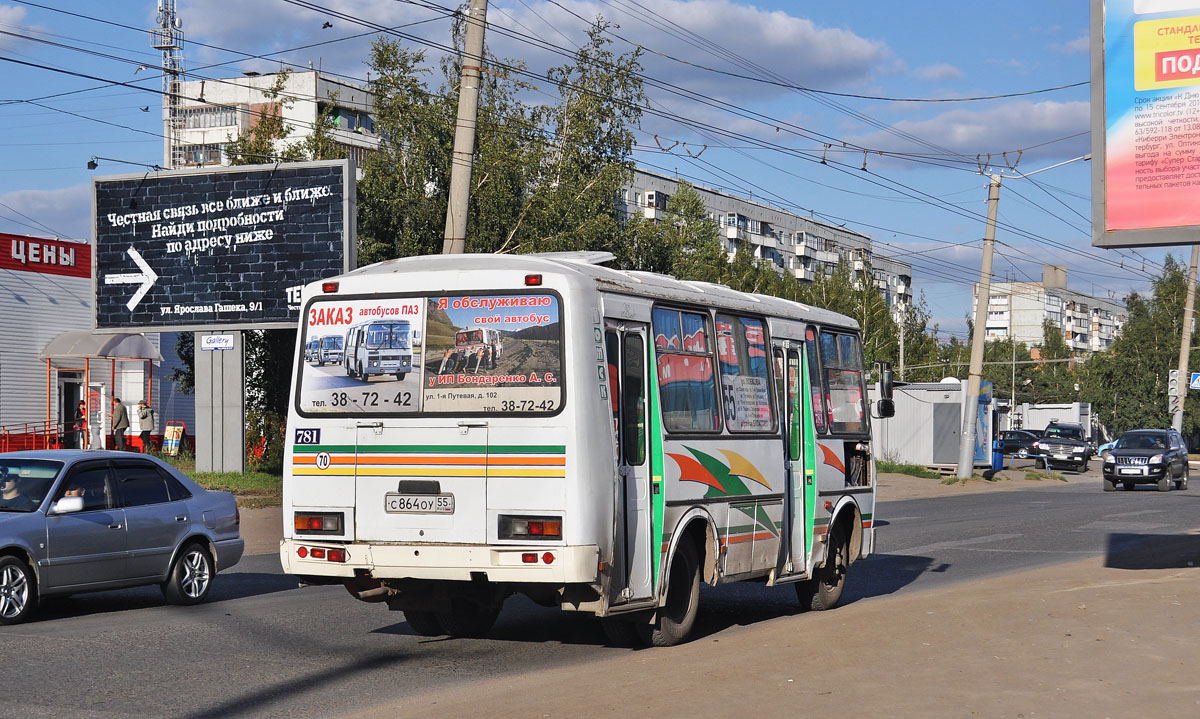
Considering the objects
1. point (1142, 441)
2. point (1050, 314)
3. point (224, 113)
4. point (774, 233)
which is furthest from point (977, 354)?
Answer: point (1050, 314)

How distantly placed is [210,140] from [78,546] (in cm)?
A: 7804

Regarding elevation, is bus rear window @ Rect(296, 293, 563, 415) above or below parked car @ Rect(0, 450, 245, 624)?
above

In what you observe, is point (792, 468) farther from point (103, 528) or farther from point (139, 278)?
point (139, 278)

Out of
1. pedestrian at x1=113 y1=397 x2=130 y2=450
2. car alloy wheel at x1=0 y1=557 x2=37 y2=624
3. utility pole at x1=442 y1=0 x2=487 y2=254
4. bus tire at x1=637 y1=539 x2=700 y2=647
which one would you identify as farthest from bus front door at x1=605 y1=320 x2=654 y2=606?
pedestrian at x1=113 y1=397 x2=130 y2=450

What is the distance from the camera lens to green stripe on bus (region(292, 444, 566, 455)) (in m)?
9.41

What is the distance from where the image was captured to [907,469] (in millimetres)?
47000

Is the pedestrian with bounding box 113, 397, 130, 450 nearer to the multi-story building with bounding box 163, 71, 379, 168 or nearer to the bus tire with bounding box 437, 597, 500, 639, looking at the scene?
the bus tire with bounding box 437, 597, 500, 639

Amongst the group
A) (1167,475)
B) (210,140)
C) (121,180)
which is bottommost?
(1167,475)

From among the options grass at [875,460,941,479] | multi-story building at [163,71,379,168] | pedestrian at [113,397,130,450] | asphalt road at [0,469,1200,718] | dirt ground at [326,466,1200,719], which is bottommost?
grass at [875,460,941,479]

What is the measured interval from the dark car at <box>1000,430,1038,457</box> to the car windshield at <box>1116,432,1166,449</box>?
67.6ft

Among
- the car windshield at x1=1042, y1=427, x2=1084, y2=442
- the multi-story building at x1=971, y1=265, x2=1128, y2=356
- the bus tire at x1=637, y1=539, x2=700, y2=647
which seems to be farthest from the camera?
the multi-story building at x1=971, y1=265, x2=1128, y2=356

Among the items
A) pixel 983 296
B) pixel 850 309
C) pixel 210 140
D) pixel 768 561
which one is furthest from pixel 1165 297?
pixel 768 561

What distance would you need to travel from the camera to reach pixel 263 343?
34656mm

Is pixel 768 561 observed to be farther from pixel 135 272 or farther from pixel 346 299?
pixel 135 272
